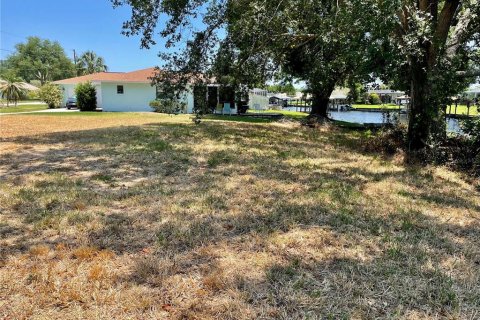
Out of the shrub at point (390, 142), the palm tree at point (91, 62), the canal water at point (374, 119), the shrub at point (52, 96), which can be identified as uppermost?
the palm tree at point (91, 62)

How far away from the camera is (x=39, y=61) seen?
→ 250 feet

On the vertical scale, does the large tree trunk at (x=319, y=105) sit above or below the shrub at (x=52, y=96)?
below

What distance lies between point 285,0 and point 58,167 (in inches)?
240

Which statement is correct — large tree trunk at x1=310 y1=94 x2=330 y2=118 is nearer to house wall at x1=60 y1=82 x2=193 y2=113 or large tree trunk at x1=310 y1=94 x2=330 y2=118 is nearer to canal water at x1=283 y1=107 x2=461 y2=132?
canal water at x1=283 y1=107 x2=461 y2=132

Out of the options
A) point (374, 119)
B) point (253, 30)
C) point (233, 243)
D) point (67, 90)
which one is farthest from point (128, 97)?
point (233, 243)

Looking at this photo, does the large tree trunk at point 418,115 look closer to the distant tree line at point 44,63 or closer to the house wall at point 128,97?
the house wall at point 128,97

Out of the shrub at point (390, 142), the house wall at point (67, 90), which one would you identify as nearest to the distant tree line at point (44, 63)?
the house wall at point (67, 90)

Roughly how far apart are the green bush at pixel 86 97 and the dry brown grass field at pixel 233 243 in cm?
2180

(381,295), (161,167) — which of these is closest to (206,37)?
(161,167)

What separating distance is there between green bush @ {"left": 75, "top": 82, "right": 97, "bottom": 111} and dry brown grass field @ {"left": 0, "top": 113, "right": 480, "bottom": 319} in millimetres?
21803

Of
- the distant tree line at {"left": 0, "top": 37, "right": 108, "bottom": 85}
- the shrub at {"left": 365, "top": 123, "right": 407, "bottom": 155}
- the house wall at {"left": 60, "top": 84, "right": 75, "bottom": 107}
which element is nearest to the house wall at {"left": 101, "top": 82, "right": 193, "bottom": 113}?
the house wall at {"left": 60, "top": 84, "right": 75, "bottom": 107}

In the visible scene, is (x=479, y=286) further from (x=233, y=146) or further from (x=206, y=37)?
(x=206, y=37)

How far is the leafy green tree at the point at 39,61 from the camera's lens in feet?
242

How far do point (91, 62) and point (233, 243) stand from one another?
253ft
